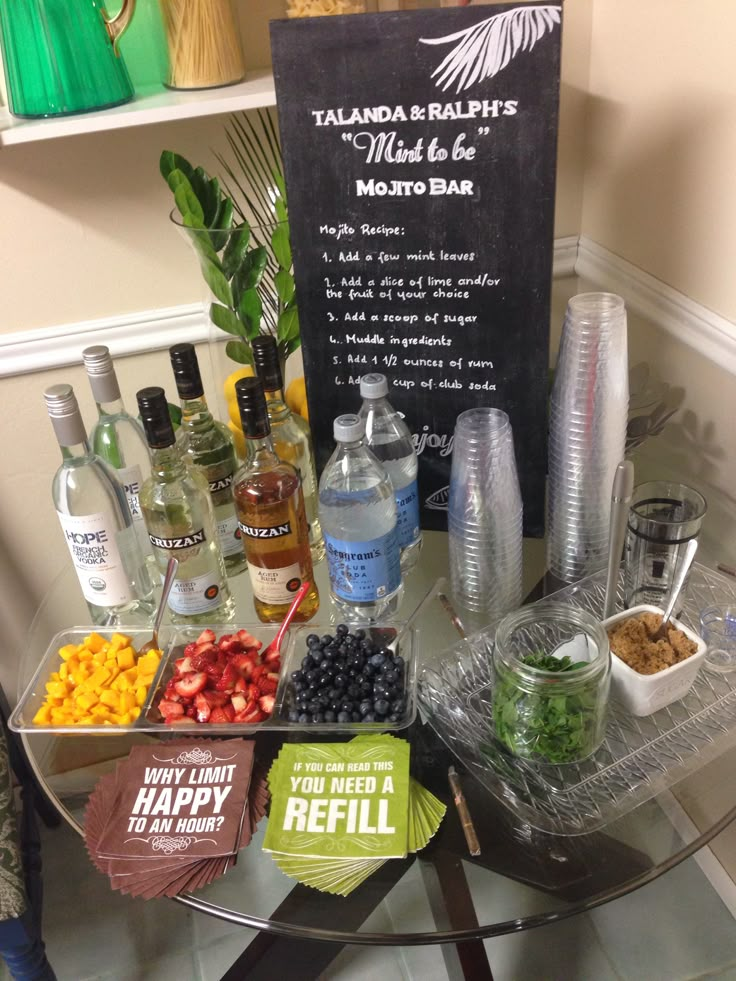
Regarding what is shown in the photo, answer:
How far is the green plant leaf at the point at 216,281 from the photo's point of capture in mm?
1006

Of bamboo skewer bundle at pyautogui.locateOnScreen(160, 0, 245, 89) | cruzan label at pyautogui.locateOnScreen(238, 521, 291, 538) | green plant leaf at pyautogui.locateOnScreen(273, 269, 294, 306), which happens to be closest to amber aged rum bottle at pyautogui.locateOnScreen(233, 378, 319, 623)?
cruzan label at pyautogui.locateOnScreen(238, 521, 291, 538)

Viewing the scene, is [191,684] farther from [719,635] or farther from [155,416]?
[719,635]

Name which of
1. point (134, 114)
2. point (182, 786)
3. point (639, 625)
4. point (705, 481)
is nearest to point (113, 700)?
point (182, 786)

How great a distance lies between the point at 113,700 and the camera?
35.6 inches

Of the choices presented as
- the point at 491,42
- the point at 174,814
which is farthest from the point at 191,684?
the point at 491,42

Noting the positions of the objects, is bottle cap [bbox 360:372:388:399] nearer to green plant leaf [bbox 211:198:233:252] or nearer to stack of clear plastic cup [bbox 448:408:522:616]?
stack of clear plastic cup [bbox 448:408:522:616]

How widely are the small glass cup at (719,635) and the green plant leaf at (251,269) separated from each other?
0.66 meters

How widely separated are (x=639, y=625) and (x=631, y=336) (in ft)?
1.96

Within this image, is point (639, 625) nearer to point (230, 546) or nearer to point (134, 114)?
point (230, 546)

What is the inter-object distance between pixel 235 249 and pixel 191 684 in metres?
0.51

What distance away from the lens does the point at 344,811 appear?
772 mm

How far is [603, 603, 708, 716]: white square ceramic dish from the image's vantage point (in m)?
0.80

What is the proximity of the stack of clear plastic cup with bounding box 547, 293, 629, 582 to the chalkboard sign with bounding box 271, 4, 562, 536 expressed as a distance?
A: 0.06m

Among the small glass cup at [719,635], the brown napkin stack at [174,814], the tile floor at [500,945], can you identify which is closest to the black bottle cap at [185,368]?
the brown napkin stack at [174,814]
